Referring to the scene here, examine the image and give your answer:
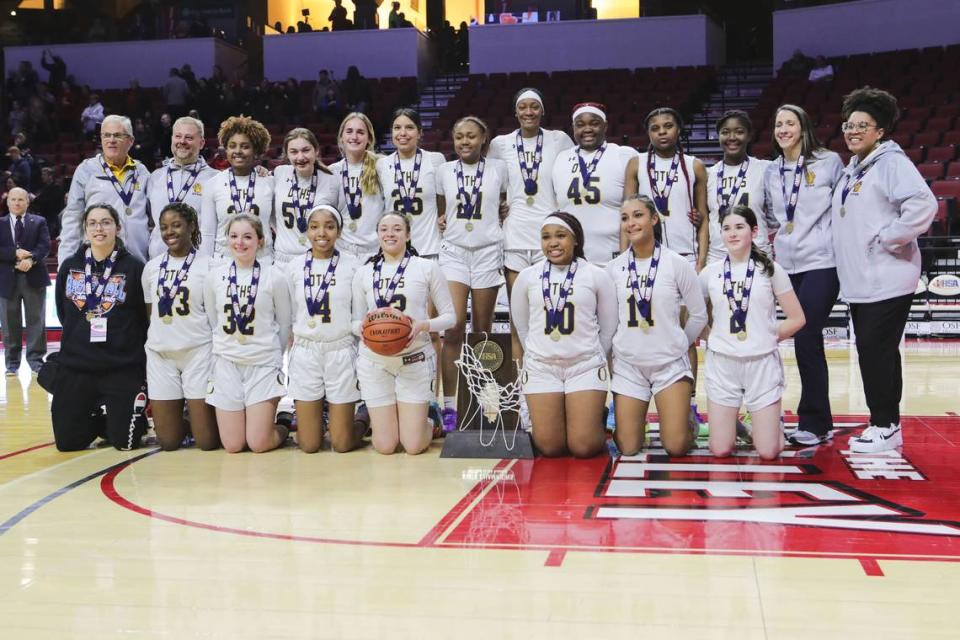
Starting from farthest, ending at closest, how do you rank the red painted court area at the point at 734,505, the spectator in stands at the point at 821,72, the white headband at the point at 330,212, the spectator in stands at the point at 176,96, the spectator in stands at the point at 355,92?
the spectator in stands at the point at 355,92
the spectator in stands at the point at 176,96
the spectator in stands at the point at 821,72
the white headband at the point at 330,212
the red painted court area at the point at 734,505

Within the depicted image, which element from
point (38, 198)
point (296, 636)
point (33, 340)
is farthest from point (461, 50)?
point (296, 636)

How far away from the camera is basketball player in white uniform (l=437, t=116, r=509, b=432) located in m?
5.93

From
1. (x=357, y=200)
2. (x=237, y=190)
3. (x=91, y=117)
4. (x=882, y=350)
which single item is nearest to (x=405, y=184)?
(x=357, y=200)

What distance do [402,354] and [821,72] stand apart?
519 inches

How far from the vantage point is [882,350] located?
5.30 m

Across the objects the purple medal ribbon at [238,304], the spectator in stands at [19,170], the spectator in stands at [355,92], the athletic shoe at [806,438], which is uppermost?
the spectator in stands at [355,92]

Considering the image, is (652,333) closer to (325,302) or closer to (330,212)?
(325,302)

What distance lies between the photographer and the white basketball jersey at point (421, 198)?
6.07 meters

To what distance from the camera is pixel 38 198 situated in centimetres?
1424

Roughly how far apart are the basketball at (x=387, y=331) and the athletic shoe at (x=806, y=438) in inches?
88.7

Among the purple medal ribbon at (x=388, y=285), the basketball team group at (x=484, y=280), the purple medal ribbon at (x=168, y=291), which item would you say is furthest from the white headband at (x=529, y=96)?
the purple medal ribbon at (x=168, y=291)

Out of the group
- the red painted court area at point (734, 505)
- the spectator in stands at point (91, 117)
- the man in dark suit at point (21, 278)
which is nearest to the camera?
the red painted court area at point (734, 505)

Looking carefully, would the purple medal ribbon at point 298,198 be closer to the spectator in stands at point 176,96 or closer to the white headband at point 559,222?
the white headband at point 559,222

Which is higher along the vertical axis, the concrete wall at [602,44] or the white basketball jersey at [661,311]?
the concrete wall at [602,44]
